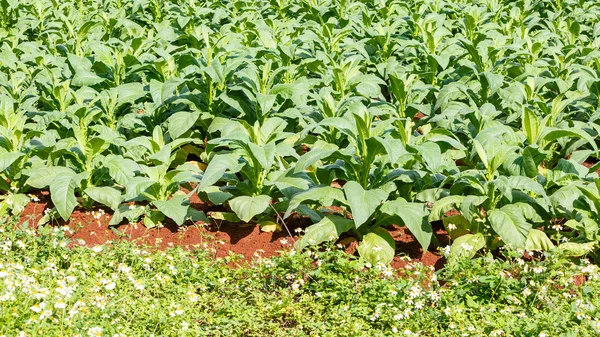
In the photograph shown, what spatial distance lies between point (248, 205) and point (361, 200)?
2.99 feet

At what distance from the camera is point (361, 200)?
18.4 feet

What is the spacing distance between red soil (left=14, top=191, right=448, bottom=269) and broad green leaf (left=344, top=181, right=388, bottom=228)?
18.6 inches

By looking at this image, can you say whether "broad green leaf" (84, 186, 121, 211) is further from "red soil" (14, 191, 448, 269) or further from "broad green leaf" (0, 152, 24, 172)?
"broad green leaf" (0, 152, 24, 172)

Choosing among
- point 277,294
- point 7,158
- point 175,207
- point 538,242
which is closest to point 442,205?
point 538,242

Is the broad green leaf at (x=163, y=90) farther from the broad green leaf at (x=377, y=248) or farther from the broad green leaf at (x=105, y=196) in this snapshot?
the broad green leaf at (x=377, y=248)

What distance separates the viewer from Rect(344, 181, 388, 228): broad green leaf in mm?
5492

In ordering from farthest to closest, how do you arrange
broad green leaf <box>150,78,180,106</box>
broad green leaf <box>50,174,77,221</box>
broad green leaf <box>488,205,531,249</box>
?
broad green leaf <box>150,78,180,106</box> < broad green leaf <box>50,174,77,221</box> < broad green leaf <box>488,205,531,249</box>

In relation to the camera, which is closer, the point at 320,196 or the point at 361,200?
the point at 361,200

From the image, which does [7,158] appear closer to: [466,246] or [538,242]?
[466,246]

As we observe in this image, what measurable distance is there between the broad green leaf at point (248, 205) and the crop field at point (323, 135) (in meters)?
0.01

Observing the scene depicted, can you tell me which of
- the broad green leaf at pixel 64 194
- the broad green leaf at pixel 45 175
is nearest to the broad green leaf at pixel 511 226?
the broad green leaf at pixel 64 194

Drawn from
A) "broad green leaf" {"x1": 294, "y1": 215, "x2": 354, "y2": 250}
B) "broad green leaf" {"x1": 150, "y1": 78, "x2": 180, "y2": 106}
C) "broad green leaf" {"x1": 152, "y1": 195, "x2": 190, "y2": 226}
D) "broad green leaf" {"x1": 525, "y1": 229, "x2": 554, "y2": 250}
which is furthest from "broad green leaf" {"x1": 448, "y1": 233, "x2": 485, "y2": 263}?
"broad green leaf" {"x1": 150, "y1": 78, "x2": 180, "y2": 106}

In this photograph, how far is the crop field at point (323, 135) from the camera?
18.9ft

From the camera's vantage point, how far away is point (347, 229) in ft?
19.2
